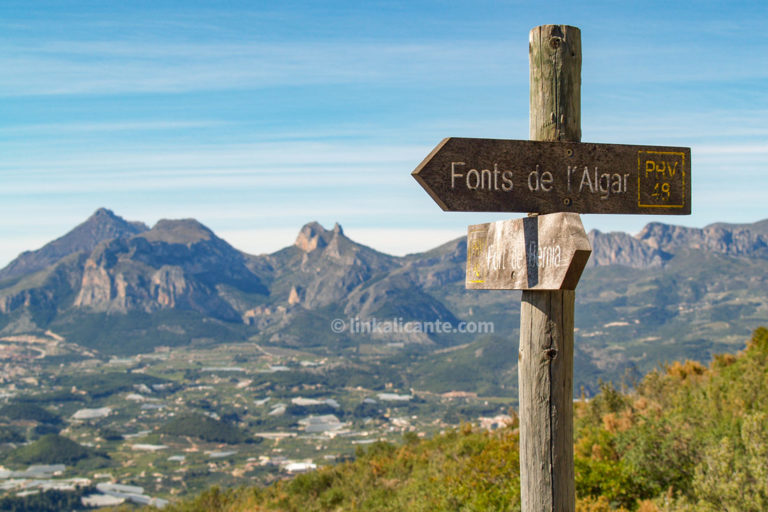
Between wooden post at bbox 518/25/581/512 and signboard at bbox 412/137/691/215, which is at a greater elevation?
signboard at bbox 412/137/691/215

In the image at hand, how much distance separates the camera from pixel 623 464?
10359 millimetres

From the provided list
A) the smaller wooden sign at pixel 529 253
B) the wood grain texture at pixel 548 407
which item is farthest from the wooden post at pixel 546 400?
the smaller wooden sign at pixel 529 253

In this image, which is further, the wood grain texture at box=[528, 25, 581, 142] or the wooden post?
the wood grain texture at box=[528, 25, 581, 142]

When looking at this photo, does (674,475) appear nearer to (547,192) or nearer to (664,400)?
(664,400)

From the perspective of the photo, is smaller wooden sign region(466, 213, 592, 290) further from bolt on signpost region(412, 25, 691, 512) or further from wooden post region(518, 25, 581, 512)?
wooden post region(518, 25, 581, 512)

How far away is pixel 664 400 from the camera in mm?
15695

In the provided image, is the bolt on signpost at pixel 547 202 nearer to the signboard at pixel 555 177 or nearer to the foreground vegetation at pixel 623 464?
the signboard at pixel 555 177

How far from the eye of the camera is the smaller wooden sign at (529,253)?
172 inches

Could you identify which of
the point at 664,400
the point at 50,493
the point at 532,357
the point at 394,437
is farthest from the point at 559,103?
the point at 394,437

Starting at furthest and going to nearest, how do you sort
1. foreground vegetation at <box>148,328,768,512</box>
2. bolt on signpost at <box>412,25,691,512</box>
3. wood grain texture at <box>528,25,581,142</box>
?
foreground vegetation at <box>148,328,768,512</box> → wood grain texture at <box>528,25,581,142</box> → bolt on signpost at <box>412,25,691,512</box>

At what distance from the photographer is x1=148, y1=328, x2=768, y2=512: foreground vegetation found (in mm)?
8758

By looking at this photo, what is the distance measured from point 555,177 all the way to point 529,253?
0.58 metres

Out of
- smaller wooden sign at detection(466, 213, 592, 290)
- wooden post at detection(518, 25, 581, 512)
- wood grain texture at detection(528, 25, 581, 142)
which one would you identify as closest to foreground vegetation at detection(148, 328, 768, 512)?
wooden post at detection(518, 25, 581, 512)

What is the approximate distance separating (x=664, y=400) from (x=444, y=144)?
43.3ft
